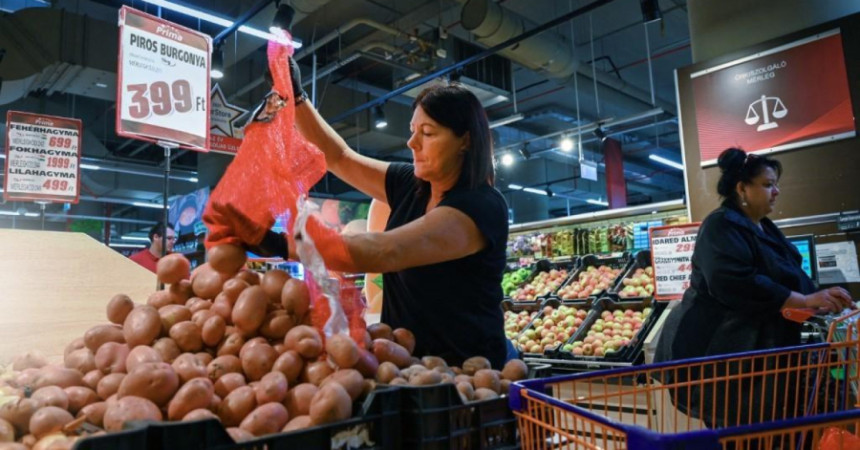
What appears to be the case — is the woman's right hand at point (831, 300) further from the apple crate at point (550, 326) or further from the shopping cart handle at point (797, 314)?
the apple crate at point (550, 326)

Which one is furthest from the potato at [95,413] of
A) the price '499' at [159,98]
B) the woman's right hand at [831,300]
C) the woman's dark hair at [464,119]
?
the price '499' at [159,98]

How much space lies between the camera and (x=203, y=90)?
16.2 feet

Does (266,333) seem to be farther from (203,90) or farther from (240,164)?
(203,90)

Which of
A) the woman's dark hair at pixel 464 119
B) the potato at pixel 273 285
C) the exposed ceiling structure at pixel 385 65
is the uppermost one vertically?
the exposed ceiling structure at pixel 385 65

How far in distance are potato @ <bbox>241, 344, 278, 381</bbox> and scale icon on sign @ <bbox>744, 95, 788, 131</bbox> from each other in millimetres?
4423

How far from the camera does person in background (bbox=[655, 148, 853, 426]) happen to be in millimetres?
2609

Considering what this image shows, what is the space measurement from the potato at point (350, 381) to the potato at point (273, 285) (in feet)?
0.95

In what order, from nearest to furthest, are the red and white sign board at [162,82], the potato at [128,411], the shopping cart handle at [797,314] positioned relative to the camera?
the potato at [128,411], the shopping cart handle at [797,314], the red and white sign board at [162,82]

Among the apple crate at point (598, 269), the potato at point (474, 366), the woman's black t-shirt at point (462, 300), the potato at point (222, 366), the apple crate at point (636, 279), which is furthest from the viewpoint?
the apple crate at point (598, 269)

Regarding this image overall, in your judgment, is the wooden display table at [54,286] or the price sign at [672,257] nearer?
the wooden display table at [54,286]

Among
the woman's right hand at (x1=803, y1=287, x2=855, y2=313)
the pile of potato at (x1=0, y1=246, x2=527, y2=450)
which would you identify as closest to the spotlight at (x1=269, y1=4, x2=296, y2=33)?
the pile of potato at (x1=0, y1=246, x2=527, y2=450)

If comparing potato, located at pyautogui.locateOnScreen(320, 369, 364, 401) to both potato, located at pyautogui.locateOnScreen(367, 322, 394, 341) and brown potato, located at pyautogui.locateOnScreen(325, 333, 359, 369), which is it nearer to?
brown potato, located at pyautogui.locateOnScreen(325, 333, 359, 369)

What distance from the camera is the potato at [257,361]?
3.77 feet

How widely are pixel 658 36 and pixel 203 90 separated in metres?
8.02
